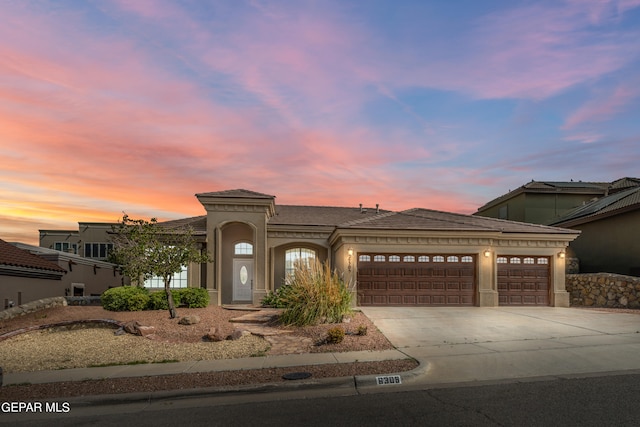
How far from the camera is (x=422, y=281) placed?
64.5 feet

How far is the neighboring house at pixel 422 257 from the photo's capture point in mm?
19531

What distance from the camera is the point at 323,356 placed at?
956 centimetres

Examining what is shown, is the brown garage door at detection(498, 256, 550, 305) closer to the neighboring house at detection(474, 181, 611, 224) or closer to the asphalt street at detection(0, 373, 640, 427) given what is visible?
the neighboring house at detection(474, 181, 611, 224)

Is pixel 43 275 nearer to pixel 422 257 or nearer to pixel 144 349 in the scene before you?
pixel 144 349

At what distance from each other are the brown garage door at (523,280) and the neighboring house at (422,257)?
0.05 metres

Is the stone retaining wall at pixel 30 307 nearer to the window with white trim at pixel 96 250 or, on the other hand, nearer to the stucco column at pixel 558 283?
the stucco column at pixel 558 283

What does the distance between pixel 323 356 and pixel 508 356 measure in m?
3.99

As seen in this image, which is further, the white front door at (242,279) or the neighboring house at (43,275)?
the white front door at (242,279)

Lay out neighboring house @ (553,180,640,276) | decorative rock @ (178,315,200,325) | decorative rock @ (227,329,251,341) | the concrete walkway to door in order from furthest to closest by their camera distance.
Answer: neighboring house @ (553,180,640,276) < decorative rock @ (178,315,200,325) < decorative rock @ (227,329,251,341) < the concrete walkway to door

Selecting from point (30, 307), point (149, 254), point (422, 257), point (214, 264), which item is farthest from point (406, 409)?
point (214, 264)

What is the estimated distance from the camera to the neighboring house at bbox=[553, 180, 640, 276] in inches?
840

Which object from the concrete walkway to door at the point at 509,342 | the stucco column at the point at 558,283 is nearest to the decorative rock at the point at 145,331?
the concrete walkway to door at the point at 509,342

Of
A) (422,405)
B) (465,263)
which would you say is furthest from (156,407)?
(465,263)

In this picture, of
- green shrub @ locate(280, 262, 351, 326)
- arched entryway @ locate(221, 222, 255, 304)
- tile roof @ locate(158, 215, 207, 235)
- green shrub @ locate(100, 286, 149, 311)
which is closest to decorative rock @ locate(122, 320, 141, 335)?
green shrub @ locate(100, 286, 149, 311)
